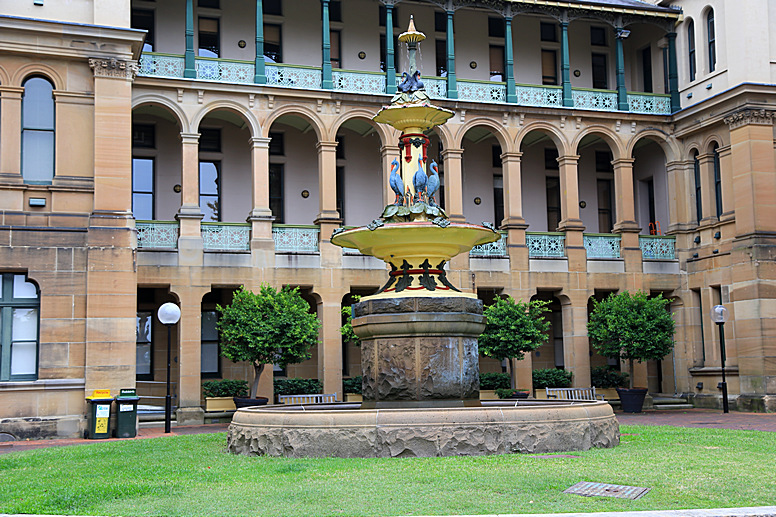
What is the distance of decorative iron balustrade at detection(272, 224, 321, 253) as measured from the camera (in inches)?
1123

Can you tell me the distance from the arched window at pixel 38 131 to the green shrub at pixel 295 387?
10068mm

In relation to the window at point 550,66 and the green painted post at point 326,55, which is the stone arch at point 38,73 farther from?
the window at point 550,66

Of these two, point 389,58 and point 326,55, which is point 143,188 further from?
point 389,58

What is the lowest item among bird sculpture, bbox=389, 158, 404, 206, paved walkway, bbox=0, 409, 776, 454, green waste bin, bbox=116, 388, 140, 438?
paved walkway, bbox=0, 409, 776, 454

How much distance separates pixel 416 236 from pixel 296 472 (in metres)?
4.80

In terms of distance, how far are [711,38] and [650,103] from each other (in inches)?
126

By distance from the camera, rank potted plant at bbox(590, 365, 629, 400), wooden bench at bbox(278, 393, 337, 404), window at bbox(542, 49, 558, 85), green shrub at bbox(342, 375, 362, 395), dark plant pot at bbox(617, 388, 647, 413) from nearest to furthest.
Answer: wooden bench at bbox(278, 393, 337, 404)
dark plant pot at bbox(617, 388, 647, 413)
green shrub at bbox(342, 375, 362, 395)
potted plant at bbox(590, 365, 629, 400)
window at bbox(542, 49, 558, 85)

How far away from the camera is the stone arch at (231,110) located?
2809 centimetres

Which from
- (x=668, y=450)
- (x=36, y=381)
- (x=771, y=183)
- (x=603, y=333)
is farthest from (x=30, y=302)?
(x=771, y=183)

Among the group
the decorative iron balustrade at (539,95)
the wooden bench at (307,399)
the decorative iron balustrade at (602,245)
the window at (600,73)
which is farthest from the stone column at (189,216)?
the window at (600,73)

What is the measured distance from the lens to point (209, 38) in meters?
31.1

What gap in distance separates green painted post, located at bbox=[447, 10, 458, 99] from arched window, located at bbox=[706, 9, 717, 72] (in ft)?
31.0

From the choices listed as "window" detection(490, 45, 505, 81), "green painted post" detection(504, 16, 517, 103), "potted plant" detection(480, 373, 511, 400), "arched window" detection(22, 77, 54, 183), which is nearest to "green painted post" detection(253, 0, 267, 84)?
"arched window" detection(22, 77, 54, 183)

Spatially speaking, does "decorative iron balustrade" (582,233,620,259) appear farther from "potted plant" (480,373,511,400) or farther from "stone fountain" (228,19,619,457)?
"stone fountain" (228,19,619,457)
